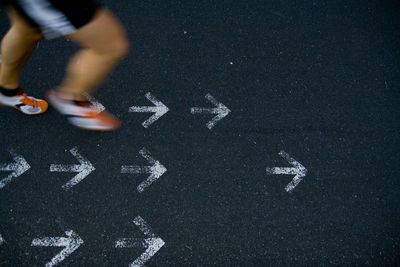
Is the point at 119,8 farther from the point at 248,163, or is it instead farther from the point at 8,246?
the point at 8,246

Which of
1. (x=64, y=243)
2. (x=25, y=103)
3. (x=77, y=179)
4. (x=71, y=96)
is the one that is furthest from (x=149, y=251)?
(x=25, y=103)

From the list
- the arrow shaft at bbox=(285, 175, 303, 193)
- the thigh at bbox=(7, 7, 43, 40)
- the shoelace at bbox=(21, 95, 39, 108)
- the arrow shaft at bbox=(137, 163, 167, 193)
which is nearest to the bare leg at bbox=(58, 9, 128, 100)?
the thigh at bbox=(7, 7, 43, 40)

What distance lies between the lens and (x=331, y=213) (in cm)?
240

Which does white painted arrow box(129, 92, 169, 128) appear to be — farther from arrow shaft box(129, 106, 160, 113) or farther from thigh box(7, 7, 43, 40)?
thigh box(7, 7, 43, 40)

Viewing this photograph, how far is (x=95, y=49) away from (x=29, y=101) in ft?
2.80

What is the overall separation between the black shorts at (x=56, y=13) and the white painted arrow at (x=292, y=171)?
1.50 m

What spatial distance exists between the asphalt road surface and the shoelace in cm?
11

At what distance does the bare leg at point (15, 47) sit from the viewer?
7.04 feet

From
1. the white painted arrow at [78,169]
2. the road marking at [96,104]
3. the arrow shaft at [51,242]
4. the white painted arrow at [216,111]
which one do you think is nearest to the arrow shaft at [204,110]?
the white painted arrow at [216,111]

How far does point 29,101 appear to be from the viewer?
8.45 feet

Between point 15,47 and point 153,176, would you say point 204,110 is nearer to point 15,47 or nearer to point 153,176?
point 153,176

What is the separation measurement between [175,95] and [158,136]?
41 centimetres

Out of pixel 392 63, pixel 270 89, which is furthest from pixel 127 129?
pixel 392 63

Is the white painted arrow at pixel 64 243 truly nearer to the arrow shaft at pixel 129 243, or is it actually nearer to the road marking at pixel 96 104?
the arrow shaft at pixel 129 243
